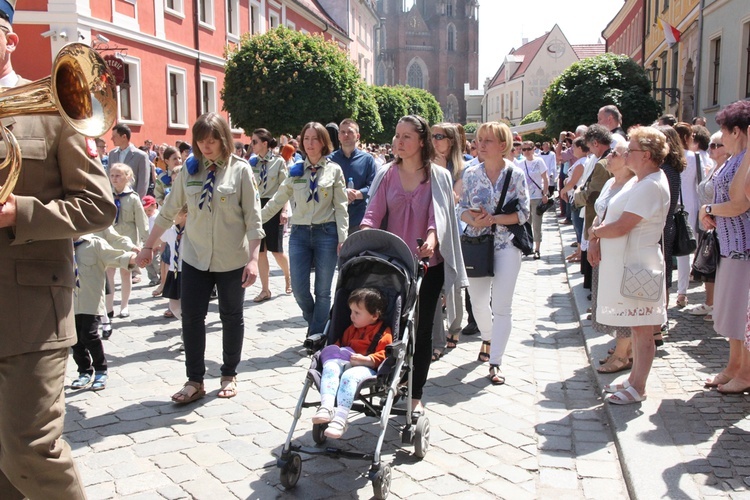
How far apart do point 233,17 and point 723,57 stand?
65.4 ft

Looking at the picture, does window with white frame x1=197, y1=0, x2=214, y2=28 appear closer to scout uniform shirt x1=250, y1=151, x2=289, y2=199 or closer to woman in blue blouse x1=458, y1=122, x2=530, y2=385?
scout uniform shirt x1=250, y1=151, x2=289, y2=199

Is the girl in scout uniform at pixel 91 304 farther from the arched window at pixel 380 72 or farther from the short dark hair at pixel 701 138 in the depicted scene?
the arched window at pixel 380 72

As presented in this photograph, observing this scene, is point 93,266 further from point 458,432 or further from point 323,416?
point 458,432

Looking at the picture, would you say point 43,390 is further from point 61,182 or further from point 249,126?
point 249,126

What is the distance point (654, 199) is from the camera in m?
5.11

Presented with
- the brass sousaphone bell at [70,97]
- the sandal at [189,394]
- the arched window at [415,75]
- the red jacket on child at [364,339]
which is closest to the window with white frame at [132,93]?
the sandal at [189,394]

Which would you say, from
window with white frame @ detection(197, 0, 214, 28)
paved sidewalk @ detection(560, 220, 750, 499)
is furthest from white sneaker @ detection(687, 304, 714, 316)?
window with white frame @ detection(197, 0, 214, 28)

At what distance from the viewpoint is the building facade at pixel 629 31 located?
4311cm

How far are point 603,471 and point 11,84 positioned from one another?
3777 mm

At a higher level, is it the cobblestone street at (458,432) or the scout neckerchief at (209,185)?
the scout neckerchief at (209,185)

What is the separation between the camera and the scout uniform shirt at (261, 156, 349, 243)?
712 centimetres

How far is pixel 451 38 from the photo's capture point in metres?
113

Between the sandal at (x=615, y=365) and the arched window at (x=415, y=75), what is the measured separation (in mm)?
110918

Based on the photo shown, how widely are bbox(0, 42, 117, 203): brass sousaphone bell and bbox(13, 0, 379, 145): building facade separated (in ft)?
46.4
